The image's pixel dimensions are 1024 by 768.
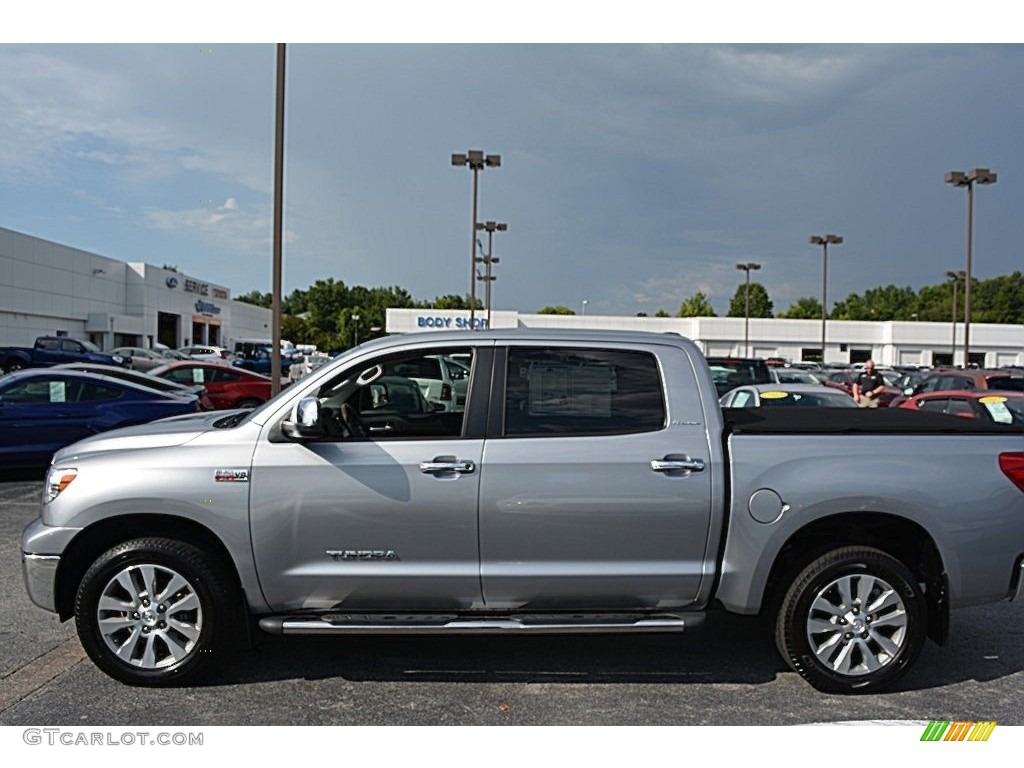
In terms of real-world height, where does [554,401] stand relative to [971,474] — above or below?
above

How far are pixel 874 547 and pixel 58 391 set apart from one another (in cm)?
1044

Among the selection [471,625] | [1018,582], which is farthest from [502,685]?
[1018,582]

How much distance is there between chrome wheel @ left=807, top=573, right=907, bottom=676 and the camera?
4.55 metres

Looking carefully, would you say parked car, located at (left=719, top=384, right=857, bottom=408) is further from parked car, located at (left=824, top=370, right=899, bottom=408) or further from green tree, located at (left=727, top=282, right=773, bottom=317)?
green tree, located at (left=727, top=282, right=773, bottom=317)

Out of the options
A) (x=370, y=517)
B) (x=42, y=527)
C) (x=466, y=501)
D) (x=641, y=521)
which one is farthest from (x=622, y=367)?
(x=42, y=527)

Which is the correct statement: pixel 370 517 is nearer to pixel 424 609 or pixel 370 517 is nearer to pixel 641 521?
pixel 424 609

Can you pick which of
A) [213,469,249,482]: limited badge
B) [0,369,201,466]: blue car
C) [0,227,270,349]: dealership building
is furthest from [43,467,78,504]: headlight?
[0,227,270,349]: dealership building

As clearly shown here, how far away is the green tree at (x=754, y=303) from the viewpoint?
14165cm

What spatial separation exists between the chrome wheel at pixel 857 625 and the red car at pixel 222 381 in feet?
49.5

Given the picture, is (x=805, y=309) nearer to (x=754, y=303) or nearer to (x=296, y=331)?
(x=754, y=303)

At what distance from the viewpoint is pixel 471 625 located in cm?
441

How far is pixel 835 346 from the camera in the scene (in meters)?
76.1

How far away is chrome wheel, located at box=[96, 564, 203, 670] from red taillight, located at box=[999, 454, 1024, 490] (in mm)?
4402

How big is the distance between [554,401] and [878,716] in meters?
2.31
